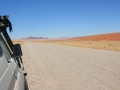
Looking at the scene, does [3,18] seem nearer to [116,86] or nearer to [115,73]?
[116,86]

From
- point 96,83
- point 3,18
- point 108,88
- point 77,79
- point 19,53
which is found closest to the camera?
point 19,53

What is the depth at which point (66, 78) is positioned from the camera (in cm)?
749

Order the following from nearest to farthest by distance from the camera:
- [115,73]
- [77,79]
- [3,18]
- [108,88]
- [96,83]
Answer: [3,18], [108,88], [96,83], [77,79], [115,73]

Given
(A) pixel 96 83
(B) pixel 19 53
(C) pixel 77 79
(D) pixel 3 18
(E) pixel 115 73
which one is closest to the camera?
(B) pixel 19 53

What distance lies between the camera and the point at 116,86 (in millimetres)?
6133

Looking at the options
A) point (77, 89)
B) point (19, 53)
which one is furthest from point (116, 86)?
point (19, 53)

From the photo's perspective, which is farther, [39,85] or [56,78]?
[56,78]

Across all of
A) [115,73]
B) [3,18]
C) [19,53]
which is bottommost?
[115,73]

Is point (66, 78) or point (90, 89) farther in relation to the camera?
point (66, 78)

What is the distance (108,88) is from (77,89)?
0.98 m

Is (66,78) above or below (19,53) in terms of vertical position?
below

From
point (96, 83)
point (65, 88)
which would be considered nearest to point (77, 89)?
Answer: point (65, 88)

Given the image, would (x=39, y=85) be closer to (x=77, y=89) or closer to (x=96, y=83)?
(x=77, y=89)

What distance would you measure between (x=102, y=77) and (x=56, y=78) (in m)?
1.82
